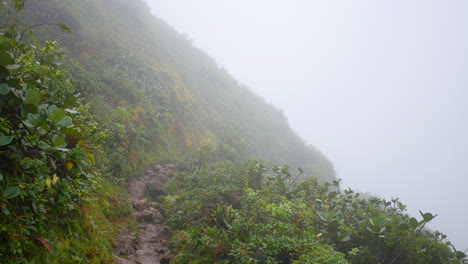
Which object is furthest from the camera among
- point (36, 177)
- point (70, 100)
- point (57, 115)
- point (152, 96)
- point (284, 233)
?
point (152, 96)

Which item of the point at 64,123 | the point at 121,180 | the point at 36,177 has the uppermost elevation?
the point at 64,123

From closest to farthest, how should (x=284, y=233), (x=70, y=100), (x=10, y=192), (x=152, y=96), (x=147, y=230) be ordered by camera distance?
(x=10, y=192), (x=70, y=100), (x=284, y=233), (x=147, y=230), (x=152, y=96)

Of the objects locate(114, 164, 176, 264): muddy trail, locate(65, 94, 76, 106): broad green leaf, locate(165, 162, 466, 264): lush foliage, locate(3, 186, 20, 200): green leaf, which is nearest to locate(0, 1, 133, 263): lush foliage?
locate(3, 186, 20, 200): green leaf

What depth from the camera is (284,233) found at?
18.8 feet

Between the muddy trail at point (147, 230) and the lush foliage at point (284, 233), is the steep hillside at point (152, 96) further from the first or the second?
the lush foliage at point (284, 233)

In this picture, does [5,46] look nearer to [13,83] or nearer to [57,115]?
[13,83]

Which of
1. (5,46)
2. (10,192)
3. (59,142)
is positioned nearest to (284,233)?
(59,142)

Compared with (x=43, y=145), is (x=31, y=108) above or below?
above

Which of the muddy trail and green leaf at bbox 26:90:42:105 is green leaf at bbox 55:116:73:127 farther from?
the muddy trail

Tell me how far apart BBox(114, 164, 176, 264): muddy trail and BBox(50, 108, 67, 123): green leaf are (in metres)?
2.81

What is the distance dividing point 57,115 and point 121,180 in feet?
16.8

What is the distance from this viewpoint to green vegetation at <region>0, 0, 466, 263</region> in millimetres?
3627

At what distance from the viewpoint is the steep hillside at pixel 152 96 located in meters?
11.1

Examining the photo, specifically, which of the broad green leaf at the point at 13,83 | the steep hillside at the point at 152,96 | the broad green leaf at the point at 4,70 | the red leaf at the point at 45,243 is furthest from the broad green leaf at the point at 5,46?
the steep hillside at the point at 152,96
